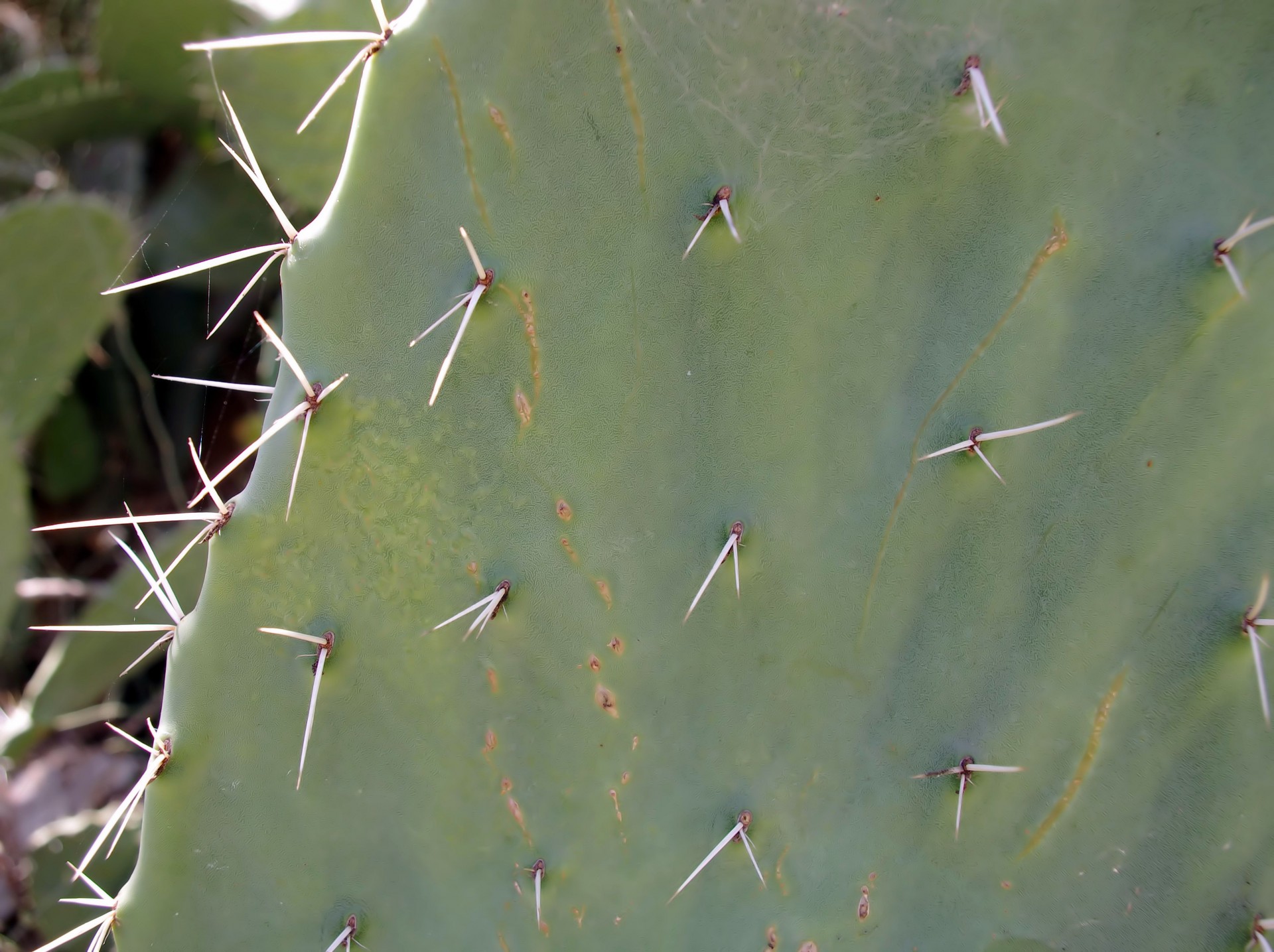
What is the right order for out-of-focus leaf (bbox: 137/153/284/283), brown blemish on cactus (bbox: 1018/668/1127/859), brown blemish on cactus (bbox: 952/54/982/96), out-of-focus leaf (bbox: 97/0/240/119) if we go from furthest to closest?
out-of-focus leaf (bbox: 137/153/284/283)
out-of-focus leaf (bbox: 97/0/240/119)
brown blemish on cactus (bbox: 1018/668/1127/859)
brown blemish on cactus (bbox: 952/54/982/96)

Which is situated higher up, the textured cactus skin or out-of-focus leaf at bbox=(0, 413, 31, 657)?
the textured cactus skin

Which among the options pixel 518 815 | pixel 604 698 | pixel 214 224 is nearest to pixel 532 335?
pixel 604 698

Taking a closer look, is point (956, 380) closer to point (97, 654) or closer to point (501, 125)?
point (501, 125)

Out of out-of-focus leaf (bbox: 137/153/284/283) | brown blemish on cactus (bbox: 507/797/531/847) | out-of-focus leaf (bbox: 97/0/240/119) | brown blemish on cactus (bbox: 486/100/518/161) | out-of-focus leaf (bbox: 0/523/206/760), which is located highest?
brown blemish on cactus (bbox: 486/100/518/161)

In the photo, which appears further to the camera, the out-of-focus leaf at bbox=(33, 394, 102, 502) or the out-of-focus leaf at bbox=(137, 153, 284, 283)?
the out-of-focus leaf at bbox=(33, 394, 102, 502)

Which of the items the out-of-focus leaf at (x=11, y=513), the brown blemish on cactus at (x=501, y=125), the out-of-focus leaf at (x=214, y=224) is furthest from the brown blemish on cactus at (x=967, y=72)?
the out-of-focus leaf at (x=11, y=513)

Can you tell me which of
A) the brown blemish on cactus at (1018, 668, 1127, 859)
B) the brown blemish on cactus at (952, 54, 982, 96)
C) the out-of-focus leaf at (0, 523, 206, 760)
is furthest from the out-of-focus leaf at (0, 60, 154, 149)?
the brown blemish on cactus at (1018, 668, 1127, 859)

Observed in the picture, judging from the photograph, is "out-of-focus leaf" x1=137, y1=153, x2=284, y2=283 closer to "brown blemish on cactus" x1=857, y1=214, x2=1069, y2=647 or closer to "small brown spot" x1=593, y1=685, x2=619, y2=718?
"small brown spot" x1=593, y1=685, x2=619, y2=718

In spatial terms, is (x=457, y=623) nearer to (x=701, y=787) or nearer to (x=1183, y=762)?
(x=701, y=787)
